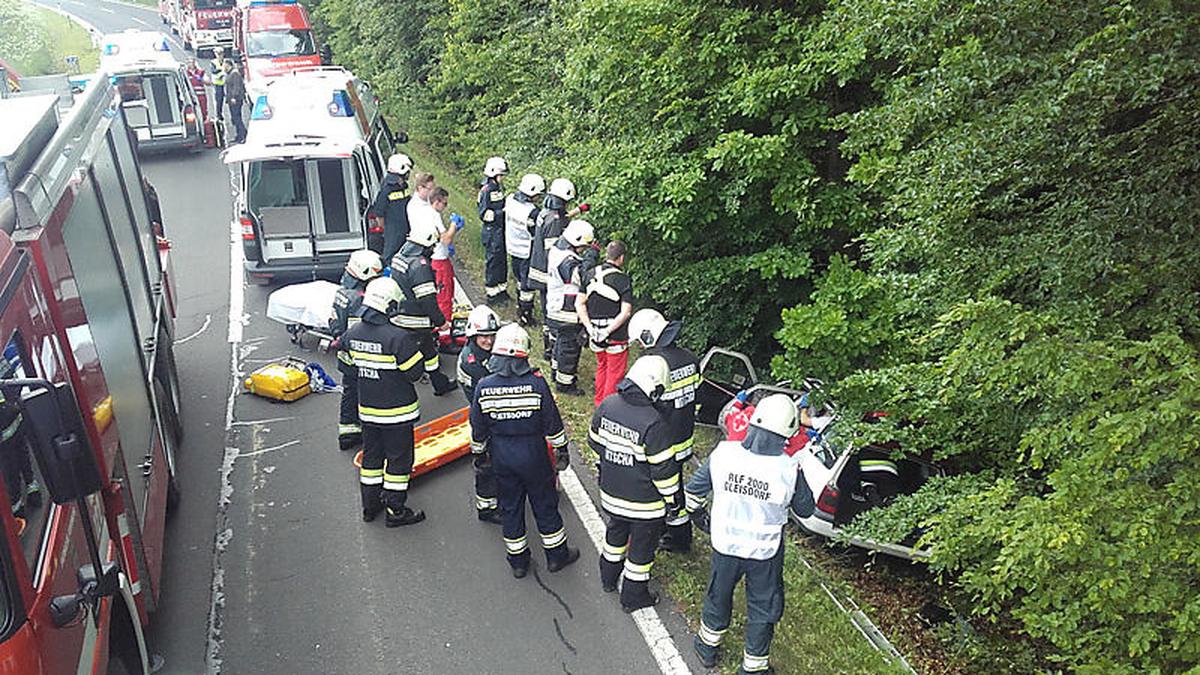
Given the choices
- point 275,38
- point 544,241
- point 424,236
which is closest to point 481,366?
point 424,236

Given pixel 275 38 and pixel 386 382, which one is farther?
pixel 275 38

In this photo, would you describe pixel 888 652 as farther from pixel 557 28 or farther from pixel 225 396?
pixel 557 28

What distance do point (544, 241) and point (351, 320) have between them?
7.44 feet

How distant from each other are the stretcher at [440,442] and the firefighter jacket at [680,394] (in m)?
2.22

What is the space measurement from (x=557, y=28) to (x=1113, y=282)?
9339 mm

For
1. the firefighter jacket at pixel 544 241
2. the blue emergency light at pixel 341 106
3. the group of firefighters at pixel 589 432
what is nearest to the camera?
the group of firefighters at pixel 589 432

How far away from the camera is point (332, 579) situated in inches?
265

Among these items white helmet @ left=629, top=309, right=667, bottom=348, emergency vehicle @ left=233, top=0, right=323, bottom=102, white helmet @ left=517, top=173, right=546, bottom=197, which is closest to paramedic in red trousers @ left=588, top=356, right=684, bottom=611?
white helmet @ left=629, top=309, right=667, bottom=348

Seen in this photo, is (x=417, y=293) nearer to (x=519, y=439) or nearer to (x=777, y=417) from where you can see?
(x=519, y=439)

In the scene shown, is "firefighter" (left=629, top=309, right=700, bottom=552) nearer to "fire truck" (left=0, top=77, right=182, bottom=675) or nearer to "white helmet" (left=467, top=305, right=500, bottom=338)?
"white helmet" (left=467, top=305, right=500, bottom=338)

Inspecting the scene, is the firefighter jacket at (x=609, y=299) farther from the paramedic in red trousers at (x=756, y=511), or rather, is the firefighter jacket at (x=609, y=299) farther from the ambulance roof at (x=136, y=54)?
the ambulance roof at (x=136, y=54)

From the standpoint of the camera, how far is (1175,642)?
12.5 ft

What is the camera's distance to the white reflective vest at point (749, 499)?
5234mm

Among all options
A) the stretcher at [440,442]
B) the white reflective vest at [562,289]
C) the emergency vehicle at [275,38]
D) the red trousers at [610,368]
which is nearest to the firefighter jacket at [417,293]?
the stretcher at [440,442]
